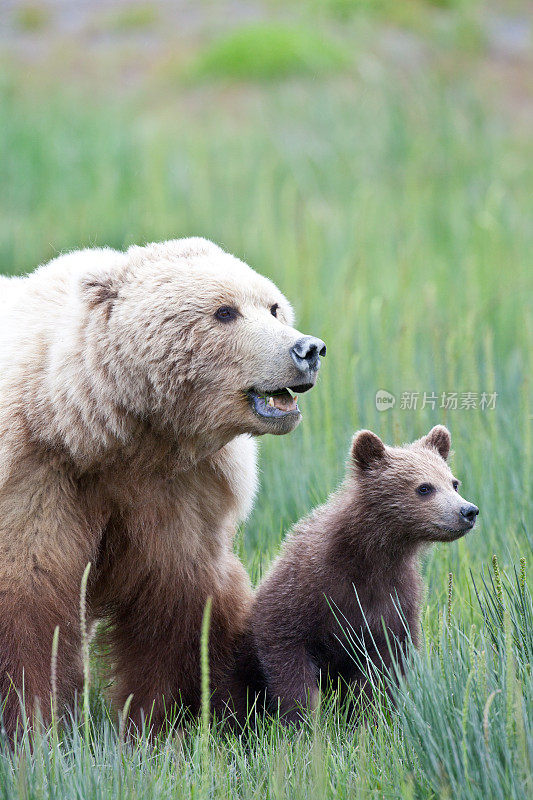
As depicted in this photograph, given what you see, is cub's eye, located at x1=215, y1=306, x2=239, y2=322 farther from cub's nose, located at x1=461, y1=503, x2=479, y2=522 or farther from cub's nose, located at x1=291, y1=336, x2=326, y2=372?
cub's nose, located at x1=461, y1=503, x2=479, y2=522

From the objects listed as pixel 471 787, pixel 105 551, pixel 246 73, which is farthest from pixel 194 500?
pixel 246 73

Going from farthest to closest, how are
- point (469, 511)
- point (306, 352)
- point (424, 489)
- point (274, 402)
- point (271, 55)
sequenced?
point (271, 55) → point (424, 489) → point (469, 511) → point (274, 402) → point (306, 352)

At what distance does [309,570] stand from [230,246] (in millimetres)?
4495

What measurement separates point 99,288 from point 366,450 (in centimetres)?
112

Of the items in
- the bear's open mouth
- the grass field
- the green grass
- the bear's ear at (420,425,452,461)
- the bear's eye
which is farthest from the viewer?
the green grass

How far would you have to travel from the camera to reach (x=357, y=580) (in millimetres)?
3855

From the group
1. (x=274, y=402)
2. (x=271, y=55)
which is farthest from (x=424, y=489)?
(x=271, y=55)

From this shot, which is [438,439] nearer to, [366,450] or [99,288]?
[366,450]

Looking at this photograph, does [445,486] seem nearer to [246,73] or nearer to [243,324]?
[243,324]

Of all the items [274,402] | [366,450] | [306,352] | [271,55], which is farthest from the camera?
[271,55]

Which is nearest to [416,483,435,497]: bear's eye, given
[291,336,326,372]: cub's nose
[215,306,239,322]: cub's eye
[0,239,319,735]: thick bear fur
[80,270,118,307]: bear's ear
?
[0,239,319,735]: thick bear fur

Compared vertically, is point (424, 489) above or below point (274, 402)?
below

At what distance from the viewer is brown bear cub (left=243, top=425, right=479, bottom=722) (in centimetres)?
378

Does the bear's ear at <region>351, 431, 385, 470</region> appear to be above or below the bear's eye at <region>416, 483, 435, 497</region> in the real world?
above
